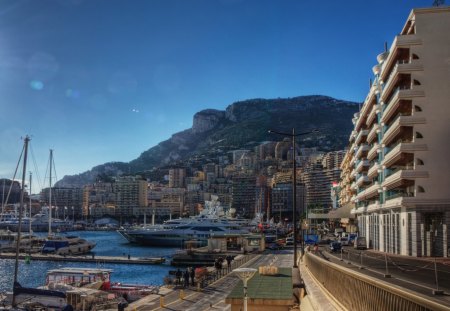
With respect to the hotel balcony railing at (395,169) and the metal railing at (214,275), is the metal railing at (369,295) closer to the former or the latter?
the metal railing at (214,275)

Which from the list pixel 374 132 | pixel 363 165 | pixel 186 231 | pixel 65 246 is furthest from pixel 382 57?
pixel 186 231

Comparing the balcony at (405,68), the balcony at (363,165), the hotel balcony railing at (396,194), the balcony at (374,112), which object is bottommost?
the hotel balcony railing at (396,194)

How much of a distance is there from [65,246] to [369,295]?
92291 mm

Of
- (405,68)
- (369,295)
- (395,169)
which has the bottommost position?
(369,295)

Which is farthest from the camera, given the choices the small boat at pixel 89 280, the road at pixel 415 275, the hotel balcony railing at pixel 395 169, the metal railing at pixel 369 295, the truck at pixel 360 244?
the truck at pixel 360 244

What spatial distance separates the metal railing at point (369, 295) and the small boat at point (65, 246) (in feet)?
281

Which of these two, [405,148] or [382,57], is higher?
[382,57]

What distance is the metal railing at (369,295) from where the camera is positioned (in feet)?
21.1

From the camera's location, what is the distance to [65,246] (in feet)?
306

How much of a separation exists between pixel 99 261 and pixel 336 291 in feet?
215

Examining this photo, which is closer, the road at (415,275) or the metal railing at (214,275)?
the road at (415,275)

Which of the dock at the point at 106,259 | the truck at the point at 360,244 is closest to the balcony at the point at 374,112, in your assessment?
the truck at the point at 360,244

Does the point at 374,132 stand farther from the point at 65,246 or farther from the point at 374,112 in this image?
the point at 65,246

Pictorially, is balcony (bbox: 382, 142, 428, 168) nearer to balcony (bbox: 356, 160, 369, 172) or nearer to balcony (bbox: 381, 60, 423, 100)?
balcony (bbox: 381, 60, 423, 100)
